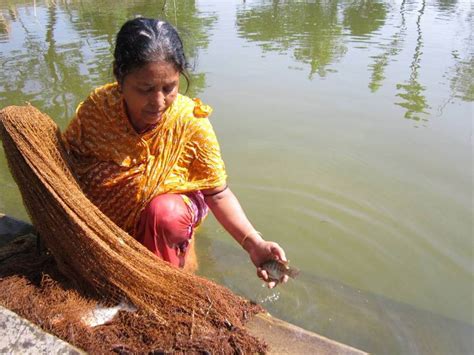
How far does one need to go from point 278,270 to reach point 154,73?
42.8 inches

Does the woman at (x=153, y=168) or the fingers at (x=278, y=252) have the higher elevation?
the woman at (x=153, y=168)

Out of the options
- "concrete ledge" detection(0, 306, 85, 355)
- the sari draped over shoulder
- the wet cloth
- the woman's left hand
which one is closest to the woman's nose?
the sari draped over shoulder

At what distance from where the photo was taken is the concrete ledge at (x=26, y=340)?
163 centimetres

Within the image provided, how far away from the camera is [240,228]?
2.29 meters

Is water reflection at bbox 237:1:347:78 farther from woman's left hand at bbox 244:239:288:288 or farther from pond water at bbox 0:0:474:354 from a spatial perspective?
woman's left hand at bbox 244:239:288:288

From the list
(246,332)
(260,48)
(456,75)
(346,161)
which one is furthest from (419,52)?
(246,332)

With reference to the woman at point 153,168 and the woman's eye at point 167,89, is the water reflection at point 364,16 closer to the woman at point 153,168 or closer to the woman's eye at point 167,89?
the woman at point 153,168

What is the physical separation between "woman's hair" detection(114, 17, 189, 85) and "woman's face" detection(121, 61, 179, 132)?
3cm

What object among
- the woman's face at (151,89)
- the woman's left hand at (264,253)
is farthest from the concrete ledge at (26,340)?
the woman's face at (151,89)

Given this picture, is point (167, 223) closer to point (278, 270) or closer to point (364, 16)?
point (278, 270)

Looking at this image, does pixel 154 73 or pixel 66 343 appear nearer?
pixel 66 343

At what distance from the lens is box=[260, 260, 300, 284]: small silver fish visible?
79.7 inches

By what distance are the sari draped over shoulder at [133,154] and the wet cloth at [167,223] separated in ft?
0.20

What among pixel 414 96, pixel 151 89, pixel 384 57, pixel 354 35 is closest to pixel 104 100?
pixel 151 89
